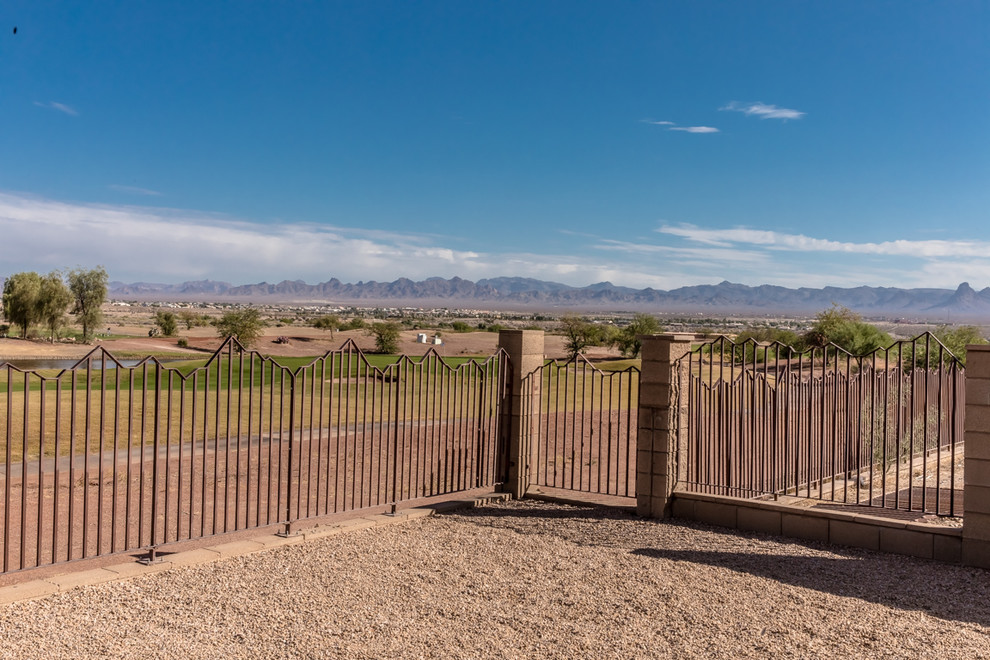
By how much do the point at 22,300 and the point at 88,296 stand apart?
→ 31.4 feet

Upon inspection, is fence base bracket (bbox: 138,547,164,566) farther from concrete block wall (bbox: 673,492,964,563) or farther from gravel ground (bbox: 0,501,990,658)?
concrete block wall (bbox: 673,492,964,563)

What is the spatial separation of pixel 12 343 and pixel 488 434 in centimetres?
6585

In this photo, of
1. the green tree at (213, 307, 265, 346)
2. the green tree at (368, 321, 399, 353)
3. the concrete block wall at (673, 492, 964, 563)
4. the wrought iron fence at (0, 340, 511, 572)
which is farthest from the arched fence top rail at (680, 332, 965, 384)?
the green tree at (213, 307, 265, 346)

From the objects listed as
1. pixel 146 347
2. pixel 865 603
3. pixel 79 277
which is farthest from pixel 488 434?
pixel 79 277

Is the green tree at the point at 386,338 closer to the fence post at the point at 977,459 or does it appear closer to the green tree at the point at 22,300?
the green tree at the point at 22,300

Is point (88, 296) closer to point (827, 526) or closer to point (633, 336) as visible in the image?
point (633, 336)

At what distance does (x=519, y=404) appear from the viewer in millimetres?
12188

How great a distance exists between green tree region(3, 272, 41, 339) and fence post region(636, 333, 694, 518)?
255ft

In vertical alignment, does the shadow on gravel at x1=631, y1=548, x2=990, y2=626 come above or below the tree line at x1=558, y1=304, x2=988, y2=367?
below

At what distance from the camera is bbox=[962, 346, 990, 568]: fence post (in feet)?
28.3

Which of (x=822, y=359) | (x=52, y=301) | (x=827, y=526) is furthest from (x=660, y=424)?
(x=52, y=301)

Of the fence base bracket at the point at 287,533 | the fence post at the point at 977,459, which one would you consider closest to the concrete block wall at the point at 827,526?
the fence post at the point at 977,459

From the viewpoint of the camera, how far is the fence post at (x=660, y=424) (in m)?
10.7

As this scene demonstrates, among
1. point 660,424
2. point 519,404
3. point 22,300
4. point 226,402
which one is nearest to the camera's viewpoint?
point 660,424
